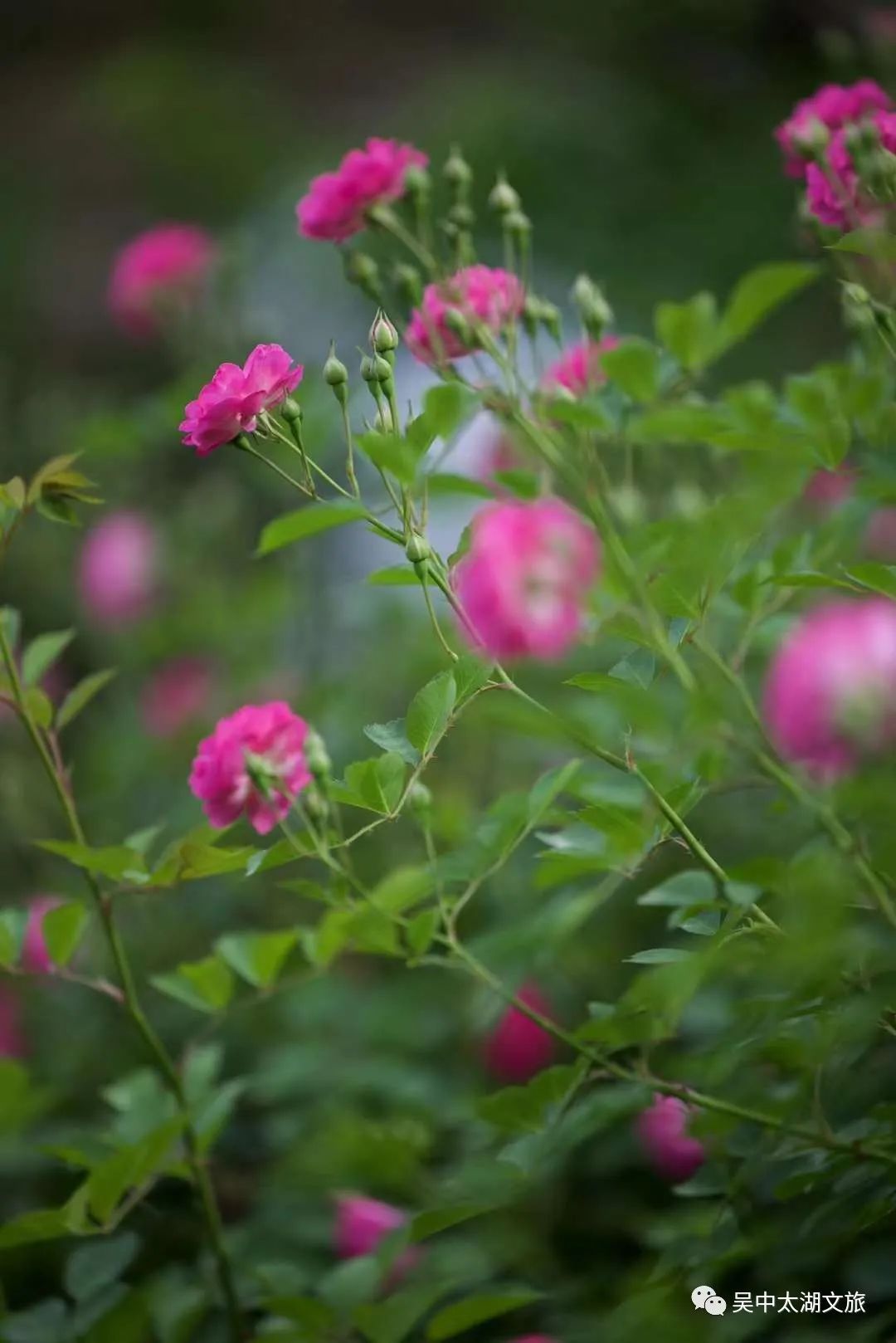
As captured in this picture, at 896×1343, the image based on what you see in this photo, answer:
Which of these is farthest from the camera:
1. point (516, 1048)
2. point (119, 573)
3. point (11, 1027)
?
point (119, 573)

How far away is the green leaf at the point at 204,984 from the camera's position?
32.0 inches

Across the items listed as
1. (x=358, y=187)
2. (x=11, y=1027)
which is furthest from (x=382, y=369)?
(x=11, y=1027)

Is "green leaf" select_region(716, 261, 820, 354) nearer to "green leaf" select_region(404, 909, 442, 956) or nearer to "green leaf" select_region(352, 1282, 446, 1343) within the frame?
"green leaf" select_region(404, 909, 442, 956)

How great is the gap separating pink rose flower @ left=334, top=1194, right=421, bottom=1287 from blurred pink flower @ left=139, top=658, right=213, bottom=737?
0.80 metres

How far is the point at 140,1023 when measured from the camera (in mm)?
804

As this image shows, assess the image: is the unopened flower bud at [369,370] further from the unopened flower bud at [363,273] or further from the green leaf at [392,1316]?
the green leaf at [392,1316]

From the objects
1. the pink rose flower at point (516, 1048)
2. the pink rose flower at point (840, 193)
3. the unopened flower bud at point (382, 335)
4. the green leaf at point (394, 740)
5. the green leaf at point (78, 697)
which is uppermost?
the pink rose flower at point (840, 193)

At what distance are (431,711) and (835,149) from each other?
0.44 meters

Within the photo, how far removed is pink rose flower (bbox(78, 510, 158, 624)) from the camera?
1.89 metres

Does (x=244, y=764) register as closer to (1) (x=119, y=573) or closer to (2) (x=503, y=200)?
(2) (x=503, y=200)

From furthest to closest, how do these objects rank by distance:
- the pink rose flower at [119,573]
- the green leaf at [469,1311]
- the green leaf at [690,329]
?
the pink rose flower at [119,573] < the green leaf at [469,1311] < the green leaf at [690,329]

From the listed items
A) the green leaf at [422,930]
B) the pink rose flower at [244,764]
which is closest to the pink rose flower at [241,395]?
the pink rose flower at [244,764]

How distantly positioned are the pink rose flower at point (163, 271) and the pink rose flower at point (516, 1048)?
1032mm

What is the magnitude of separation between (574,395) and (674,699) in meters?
0.29
